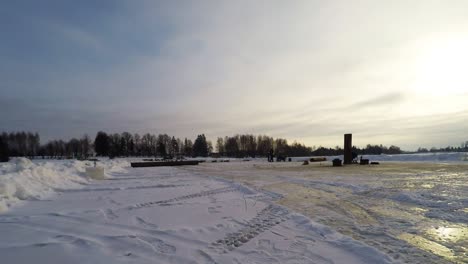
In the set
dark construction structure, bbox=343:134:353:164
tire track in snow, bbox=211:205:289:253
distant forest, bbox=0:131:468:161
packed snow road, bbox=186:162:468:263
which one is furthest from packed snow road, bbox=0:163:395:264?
distant forest, bbox=0:131:468:161

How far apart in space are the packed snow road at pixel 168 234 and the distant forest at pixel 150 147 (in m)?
86.4

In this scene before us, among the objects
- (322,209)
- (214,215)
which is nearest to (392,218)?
(322,209)

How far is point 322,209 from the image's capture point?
7281 millimetres

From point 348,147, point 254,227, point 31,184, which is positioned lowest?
point 254,227

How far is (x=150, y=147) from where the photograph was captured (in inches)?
4267

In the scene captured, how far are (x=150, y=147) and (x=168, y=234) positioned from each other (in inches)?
4244

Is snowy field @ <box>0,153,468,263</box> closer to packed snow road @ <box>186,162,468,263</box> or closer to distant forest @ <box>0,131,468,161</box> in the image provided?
packed snow road @ <box>186,162,468,263</box>

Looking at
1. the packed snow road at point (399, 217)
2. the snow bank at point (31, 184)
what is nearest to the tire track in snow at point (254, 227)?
the packed snow road at point (399, 217)

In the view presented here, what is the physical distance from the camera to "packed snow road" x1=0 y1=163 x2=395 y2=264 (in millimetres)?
3943

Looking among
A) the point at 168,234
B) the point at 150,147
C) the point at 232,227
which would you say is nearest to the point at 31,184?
the point at 168,234

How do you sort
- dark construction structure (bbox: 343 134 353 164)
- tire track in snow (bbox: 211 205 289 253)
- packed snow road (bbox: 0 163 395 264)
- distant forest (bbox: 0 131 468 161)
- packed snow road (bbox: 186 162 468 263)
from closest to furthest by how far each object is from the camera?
1. packed snow road (bbox: 0 163 395 264)
2. packed snow road (bbox: 186 162 468 263)
3. tire track in snow (bbox: 211 205 289 253)
4. dark construction structure (bbox: 343 134 353 164)
5. distant forest (bbox: 0 131 468 161)

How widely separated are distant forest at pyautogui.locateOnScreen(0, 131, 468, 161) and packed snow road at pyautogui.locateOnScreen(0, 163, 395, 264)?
284 feet

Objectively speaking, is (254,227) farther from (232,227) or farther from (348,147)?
(348,147)

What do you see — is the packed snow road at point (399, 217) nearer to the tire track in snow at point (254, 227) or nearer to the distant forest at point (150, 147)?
the tire track in snow at point (254, 227)
